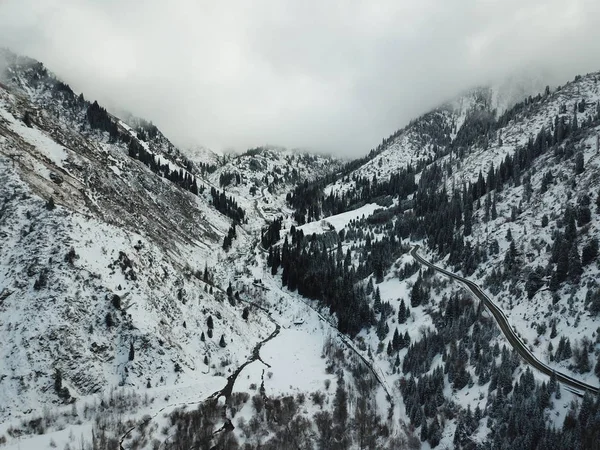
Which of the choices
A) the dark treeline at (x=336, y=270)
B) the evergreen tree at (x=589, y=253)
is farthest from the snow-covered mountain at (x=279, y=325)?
the dark treeline at (x=336, y=270)

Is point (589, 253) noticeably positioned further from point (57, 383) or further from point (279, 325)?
point (57, 383)

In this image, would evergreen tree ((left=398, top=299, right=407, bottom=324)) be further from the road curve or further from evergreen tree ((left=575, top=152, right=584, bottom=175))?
evergreen tree ((left=575, top=152, right=584, bottom=175))

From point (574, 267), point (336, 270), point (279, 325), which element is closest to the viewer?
point (574, 267)

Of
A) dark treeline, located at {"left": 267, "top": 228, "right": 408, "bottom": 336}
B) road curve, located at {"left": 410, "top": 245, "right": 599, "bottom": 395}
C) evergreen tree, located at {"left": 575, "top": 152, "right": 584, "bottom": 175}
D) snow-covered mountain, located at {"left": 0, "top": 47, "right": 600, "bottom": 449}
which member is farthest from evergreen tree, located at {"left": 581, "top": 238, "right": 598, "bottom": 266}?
dark treeline, located at {"left": 267, "top": 228, "right": 408, "bottom": 336}

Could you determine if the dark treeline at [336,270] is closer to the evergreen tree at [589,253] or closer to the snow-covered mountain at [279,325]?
the snow-covered mountain at [279,325]

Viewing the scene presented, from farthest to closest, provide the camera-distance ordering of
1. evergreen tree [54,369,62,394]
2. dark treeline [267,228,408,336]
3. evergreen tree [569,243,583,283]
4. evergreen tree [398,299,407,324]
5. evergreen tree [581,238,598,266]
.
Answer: dark treeline [267,228,408,336] → evergreen tree [398,299,407,324] → evergreen tree [581,238,598,266] → evergreen tree [569,243,583,283] → evergreen tree [54,369,62,394]

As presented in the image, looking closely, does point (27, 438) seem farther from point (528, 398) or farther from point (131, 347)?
point (528, 398)

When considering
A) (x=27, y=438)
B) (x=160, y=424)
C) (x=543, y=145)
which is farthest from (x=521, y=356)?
(x=543, y=145)

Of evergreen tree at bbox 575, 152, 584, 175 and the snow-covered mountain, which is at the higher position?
evergreen tree at bbox 575, 152, 584, 175

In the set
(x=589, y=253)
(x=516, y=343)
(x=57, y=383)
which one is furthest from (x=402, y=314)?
(x=57, y=383)
